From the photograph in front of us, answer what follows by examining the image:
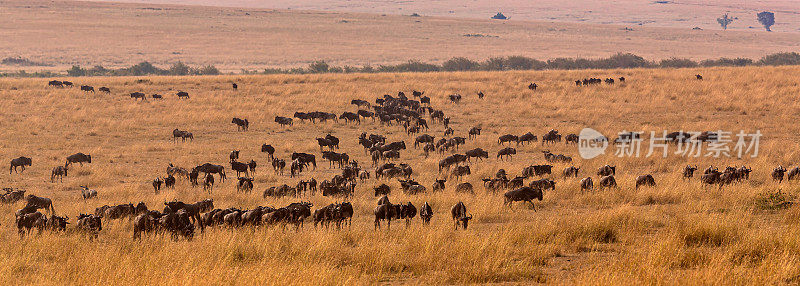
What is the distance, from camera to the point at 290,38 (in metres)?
123

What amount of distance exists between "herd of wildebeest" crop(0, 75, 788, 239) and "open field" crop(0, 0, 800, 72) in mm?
58522

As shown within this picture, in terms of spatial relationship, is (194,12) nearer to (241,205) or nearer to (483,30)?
(483,30)

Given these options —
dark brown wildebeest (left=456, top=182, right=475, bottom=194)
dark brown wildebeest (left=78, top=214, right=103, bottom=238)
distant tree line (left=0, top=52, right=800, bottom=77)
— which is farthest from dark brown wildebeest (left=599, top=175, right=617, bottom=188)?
distant tree line (left=0, top=52, right=800, bottom=77)

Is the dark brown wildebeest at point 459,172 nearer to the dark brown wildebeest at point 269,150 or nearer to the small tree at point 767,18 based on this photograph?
the dark brown wildebeest at point 269,150

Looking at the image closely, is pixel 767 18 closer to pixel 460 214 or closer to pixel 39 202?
pixel 460 214

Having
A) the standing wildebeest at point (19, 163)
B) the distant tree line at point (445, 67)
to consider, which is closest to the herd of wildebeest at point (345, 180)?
the standing wildebeest at point (19, 163)

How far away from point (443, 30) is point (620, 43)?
3768 cm

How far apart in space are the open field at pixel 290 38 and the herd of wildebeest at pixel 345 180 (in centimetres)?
5852

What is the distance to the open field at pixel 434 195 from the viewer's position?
852 centimetres

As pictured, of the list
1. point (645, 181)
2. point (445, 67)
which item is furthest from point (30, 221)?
point (445, 67)

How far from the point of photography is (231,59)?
319ft

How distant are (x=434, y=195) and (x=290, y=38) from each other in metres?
111

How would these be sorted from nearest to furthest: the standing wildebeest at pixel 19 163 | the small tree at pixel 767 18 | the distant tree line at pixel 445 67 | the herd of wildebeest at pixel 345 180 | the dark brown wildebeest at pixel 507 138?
the herd of wildebeest at pixel 345 180, the standing wildebeest at pixel 19 163, the dark brown wildebeest at pixel 507 138, the distant tree line at pixel 445 67, the small tree at pixel 767 18

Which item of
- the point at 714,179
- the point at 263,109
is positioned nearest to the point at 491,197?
the point at 714,179
